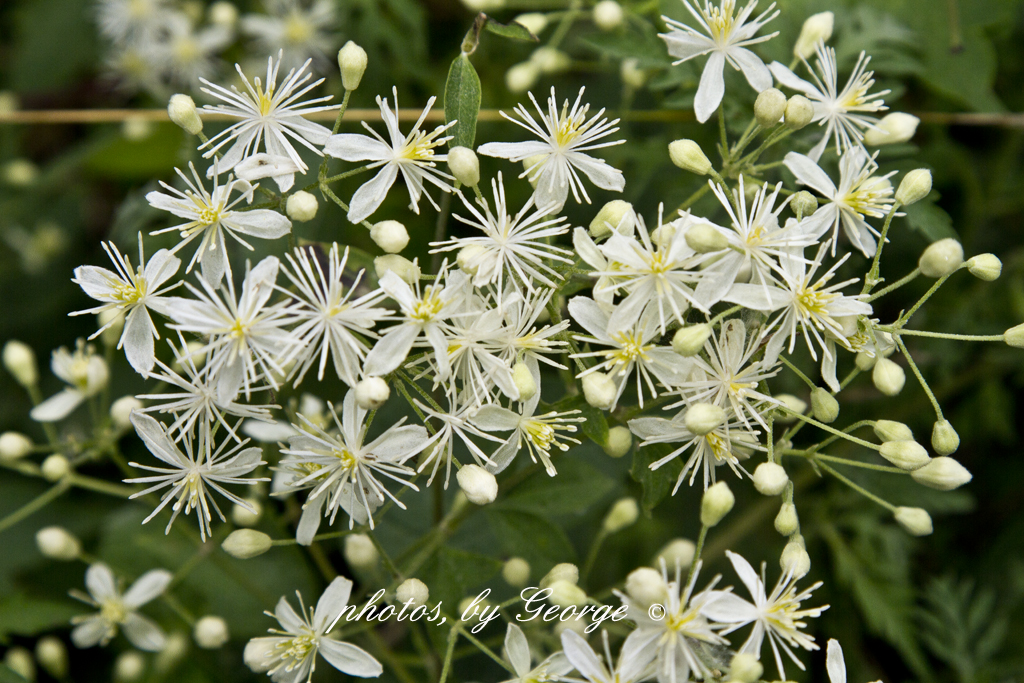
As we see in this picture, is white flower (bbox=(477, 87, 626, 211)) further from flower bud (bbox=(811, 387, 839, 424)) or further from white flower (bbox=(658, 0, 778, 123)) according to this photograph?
flower bud (bbox=(811, 387, 839, 424))

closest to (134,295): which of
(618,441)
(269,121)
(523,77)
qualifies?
(269,121)

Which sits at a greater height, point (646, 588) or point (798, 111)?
point (798, 111)

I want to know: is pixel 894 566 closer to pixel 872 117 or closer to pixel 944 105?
pixel 872 117

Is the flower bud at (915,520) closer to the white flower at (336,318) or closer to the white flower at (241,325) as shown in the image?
the white flower at (336,318)

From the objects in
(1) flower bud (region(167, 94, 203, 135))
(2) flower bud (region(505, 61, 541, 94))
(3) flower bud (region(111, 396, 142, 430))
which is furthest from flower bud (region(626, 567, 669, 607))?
(2) flower bud (region(505, 61, 541, 94))

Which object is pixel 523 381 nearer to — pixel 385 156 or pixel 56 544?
pixel 385 156

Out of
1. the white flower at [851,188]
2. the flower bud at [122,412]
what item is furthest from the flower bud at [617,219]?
the flower bud at [122,412]
